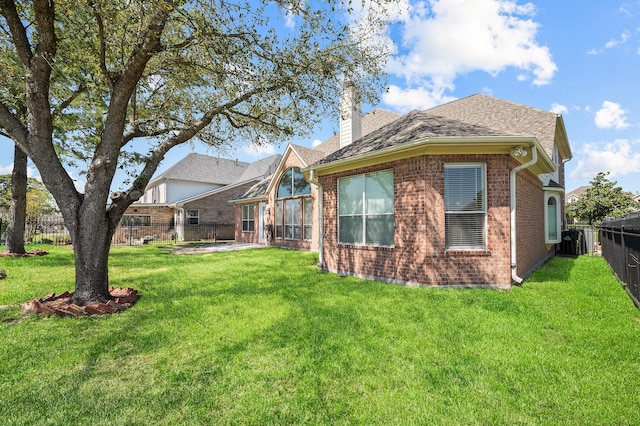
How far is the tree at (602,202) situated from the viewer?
80.0 ft

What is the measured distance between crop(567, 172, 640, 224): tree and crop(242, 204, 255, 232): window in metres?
26.9

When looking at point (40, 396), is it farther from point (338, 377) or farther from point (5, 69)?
point (5, 69)

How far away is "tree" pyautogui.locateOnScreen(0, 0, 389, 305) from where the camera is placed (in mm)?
5215

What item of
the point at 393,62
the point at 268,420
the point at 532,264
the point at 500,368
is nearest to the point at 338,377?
the point at 268,420

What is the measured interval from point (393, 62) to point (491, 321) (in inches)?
250

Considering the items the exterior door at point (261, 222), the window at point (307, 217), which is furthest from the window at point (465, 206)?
the exterior door at point (261, 222)

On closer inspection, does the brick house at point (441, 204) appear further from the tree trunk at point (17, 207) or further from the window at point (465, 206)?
the tree trunk at point (17, 207)

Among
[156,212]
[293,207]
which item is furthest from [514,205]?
[156,212]

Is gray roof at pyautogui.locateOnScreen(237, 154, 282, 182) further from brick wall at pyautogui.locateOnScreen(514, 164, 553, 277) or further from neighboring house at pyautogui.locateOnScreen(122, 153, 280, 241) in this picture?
brick wall at pyautogui.locateOnScreen(514, 164, 553, 277)

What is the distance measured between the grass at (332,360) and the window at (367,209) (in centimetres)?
181

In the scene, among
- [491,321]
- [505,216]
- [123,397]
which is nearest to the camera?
[123,397]

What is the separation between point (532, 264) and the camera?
8859 mm

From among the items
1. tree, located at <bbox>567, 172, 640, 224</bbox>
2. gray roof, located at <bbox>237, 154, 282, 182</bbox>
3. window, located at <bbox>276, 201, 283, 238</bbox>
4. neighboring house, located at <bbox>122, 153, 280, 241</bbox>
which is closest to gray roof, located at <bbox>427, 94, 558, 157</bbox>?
window, located at <bbox>276, 201, 283, 238</bbox>

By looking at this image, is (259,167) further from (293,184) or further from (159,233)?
(293,184)
